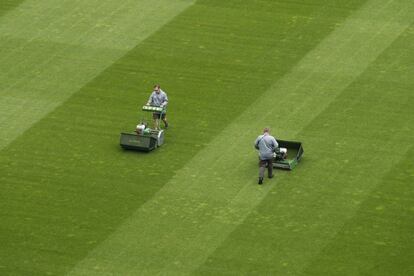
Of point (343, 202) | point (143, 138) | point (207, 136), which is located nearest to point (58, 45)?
point (207, 136)

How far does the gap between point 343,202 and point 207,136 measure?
6.75 m

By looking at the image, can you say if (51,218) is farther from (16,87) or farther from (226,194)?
(16,87)

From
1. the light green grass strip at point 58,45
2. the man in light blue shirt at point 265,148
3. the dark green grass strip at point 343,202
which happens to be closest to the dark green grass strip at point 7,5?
the light green grass strip at point 58,45

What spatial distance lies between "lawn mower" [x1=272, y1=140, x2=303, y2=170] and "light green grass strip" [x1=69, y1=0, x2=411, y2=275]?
2.90 ft

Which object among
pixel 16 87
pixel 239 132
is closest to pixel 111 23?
pixel 16 87

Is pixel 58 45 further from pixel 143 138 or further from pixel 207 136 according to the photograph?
pixel 143 138

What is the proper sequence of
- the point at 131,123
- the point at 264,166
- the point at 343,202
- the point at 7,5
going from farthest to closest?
1. the point at 7,5
2. the point at 131,123
3. the point at 264,166
4. the point at 343,202

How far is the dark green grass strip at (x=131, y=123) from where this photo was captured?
40844mm

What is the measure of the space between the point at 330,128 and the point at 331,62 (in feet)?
20.8

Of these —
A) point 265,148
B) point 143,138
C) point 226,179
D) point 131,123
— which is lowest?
point 131,123

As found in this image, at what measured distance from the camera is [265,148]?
43562mm

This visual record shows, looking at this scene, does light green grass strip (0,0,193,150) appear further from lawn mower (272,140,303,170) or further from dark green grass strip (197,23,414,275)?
dark green grass strip (197,23,414,275)

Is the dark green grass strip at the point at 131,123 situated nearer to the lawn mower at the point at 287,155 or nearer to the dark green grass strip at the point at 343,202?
the lawn mower at the point at 287,155

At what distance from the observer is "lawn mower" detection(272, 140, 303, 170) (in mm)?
44625
